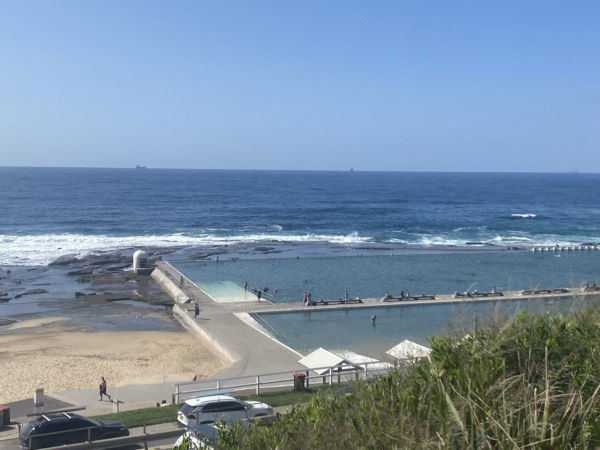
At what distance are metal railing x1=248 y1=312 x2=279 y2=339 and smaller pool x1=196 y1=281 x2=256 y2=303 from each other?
3.64m

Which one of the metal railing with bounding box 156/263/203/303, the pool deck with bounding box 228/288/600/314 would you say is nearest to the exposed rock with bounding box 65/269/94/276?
the metal railing with bounding box 156/263/203/303

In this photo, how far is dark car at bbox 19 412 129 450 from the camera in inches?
535

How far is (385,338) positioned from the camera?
27.8 metres

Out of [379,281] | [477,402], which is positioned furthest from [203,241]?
[477,402]

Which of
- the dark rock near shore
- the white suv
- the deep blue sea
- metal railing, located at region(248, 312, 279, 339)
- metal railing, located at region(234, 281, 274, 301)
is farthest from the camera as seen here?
the deep blue sea

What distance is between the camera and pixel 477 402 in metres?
6.66

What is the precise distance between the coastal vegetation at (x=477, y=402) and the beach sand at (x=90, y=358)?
17043mm

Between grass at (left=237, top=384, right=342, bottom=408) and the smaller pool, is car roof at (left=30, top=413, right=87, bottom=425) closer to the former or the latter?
grass at (left=237, top=384, right=342, bottom=408)

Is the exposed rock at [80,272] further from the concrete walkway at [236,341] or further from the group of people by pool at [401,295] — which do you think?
the group of people by pool at [401,295]

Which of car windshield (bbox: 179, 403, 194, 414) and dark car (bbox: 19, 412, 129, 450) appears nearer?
dark car (bbox: 19, 412, 129, 450)

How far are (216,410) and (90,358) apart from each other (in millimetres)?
14726

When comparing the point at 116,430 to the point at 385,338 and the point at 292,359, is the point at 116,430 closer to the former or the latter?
the point at 292,359

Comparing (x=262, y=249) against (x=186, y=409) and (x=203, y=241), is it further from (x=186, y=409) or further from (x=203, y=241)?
(x=186, y=409)

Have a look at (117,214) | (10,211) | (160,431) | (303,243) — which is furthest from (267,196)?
(160,431)
